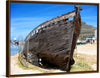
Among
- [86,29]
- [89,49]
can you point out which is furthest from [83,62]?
[86,29]

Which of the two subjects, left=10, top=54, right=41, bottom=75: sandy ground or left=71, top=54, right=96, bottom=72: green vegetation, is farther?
left=71, top=54, right=96, bottom=72: green vegetation

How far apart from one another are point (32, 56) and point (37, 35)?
33 centimetres

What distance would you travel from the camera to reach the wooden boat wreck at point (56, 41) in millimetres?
1816

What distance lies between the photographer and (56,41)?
6.03ft

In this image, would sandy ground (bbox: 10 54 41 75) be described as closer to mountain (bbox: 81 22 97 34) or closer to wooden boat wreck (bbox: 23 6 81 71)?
wooden boat wreck (bbox: 23 6 81 71)

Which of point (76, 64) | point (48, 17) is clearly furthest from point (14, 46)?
point (76, 64)

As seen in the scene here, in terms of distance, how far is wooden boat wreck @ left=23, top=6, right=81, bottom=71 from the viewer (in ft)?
5.96

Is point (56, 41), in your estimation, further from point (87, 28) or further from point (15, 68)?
point (15, 68)

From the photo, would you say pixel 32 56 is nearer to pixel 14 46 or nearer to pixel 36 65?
pixel 36 65

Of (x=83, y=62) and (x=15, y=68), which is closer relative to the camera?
(x=15, y=68)

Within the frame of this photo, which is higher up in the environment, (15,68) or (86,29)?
(86,29)

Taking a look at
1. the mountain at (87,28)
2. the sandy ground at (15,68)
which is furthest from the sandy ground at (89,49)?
the sandy ground at (15,68)

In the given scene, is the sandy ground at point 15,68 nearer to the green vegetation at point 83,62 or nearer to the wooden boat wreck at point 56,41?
the wooden boat wreck at point 56,41

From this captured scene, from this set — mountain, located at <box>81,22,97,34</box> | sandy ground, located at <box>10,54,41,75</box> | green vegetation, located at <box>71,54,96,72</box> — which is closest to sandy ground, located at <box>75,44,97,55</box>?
green vegetation, located at <box>71,54,96,72</box>
